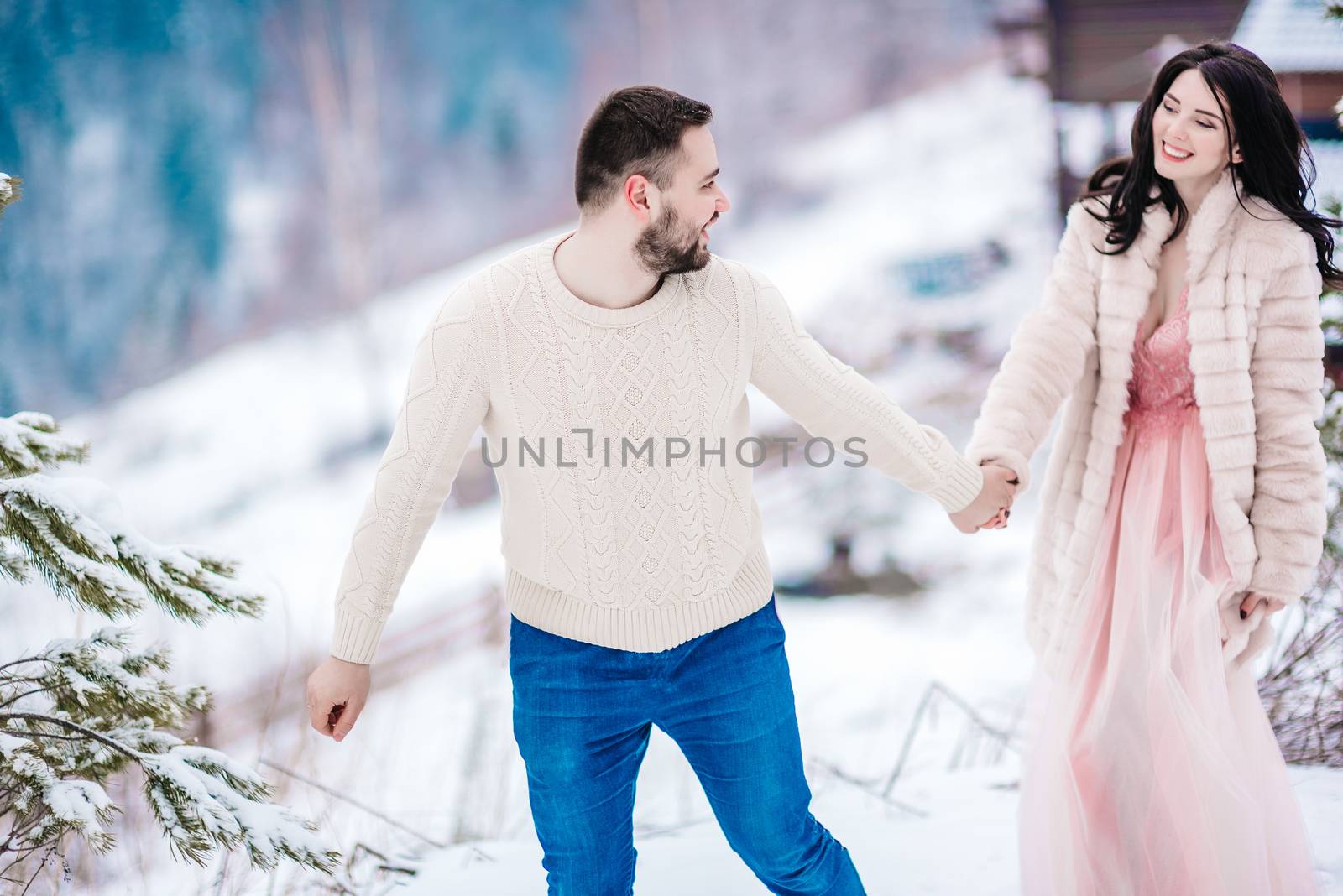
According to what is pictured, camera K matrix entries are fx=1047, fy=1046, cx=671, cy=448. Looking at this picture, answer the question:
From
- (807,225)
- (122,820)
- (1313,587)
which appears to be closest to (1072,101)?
(807,225)

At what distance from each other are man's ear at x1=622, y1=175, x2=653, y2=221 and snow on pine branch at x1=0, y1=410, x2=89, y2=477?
0.92 metres

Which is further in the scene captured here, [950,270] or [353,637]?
[950,270]

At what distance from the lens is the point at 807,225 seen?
4312mm

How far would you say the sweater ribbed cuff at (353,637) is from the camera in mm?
1488

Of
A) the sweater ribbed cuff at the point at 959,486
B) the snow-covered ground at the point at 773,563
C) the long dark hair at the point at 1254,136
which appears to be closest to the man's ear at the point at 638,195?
the sweater ribbed cuff at the point at 959,486

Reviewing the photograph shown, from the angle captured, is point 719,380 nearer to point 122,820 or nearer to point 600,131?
point 600,131

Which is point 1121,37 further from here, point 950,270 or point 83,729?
point 83,729

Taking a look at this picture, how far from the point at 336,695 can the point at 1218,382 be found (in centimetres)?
147

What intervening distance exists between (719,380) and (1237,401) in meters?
0.87

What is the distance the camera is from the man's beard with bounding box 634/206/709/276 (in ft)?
4.81

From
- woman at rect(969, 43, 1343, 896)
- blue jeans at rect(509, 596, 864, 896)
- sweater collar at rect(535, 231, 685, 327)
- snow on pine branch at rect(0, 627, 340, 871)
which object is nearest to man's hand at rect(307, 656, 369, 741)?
snow on pine branch at rect(0, 627, 340, 871)

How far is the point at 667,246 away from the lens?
1475mm

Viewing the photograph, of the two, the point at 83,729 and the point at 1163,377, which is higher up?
the point at 1163,377

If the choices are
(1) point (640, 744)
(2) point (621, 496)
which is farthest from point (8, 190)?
(1) point (640, 744)
